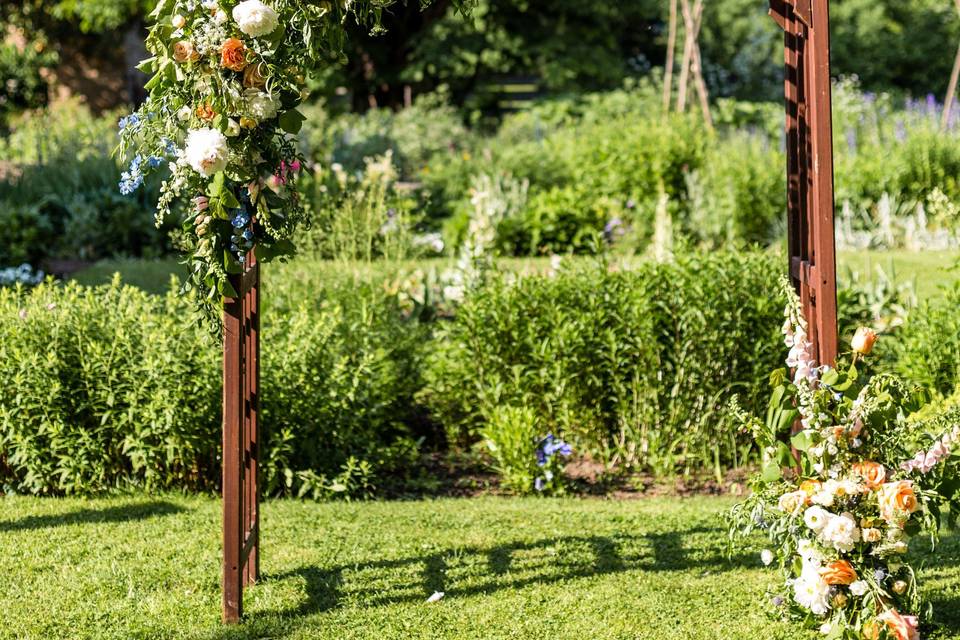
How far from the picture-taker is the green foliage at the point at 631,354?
525cm

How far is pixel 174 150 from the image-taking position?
121 inches

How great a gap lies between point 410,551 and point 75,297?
6.85 ft

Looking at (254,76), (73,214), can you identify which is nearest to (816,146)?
(254,76)

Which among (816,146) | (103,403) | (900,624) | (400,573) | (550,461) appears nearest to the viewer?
(900,624)

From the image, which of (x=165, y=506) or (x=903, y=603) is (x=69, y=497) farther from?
(x=903, y=603)

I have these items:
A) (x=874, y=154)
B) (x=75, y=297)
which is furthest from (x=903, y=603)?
(x=874, y=154)

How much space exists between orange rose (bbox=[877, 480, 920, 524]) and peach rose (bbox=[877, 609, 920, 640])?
0.25 metres

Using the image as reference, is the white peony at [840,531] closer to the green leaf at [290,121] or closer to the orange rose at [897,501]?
the orange rose at [897,501]

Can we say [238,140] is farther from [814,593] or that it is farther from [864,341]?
[814,593]

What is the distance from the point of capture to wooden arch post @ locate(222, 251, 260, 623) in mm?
3254

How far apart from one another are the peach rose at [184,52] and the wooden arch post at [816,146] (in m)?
1.72

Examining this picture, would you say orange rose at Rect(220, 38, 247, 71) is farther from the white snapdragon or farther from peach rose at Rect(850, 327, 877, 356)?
the white snapdragon

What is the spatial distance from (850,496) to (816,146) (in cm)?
102

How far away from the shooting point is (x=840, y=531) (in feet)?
9.89
